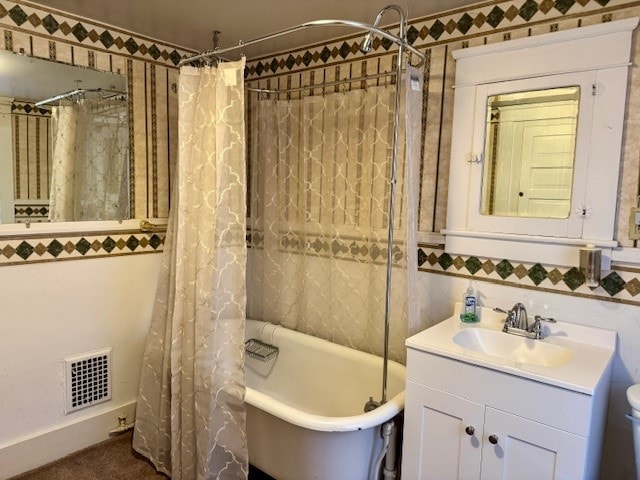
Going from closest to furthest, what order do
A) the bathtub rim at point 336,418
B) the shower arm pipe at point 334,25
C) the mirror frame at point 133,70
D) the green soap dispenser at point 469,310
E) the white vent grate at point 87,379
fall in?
the shower arm pipe at point 334,25 → the bathtub rim at point 336,418 → the green soap dispenser at point 469,310 → the mirror frame at point 133,70 → the white vent grate at point 87,379

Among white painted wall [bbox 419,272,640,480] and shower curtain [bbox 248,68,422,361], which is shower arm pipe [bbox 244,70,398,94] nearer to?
shower curtain [bbox 248,68,422,361]

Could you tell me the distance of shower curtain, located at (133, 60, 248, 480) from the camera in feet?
6.24

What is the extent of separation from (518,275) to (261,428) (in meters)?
1.38

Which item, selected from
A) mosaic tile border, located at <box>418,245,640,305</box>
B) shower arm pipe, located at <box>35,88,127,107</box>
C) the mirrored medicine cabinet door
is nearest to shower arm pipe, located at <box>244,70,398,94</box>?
the mirrored medicine cabinet door

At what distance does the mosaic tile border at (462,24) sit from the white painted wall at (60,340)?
62.7 inches

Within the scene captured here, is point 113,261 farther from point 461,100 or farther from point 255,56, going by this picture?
point 461,100

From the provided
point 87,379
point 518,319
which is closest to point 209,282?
point 87,379

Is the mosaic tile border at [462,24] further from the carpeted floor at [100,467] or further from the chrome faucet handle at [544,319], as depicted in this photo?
the carpeted floor at [100,467]

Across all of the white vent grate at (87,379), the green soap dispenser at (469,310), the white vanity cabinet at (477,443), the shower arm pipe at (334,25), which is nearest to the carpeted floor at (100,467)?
the white vent grate at (87,379)

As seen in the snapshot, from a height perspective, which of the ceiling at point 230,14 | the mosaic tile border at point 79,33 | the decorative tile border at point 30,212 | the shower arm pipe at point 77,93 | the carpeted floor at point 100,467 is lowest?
the carpeted floor at point 100,467

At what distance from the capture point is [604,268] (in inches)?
70.5

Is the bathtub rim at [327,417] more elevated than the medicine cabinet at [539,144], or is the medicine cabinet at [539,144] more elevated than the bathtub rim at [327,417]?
the medicine cabinet at [539,144]

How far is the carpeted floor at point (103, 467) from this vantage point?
2.27 metres

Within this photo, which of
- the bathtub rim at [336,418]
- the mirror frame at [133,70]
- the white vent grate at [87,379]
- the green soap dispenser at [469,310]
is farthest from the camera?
the white vent grate at [87,379]
